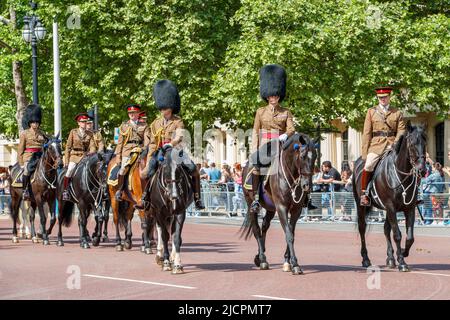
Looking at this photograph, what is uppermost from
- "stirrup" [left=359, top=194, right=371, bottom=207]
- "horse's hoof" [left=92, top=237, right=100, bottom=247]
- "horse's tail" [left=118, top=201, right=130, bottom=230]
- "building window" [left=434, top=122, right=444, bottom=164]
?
"building window" [left=434, top=122, right=444, bottom=164]

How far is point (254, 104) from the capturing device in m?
38.7

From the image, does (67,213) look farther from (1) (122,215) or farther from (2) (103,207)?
(1) (122,215)

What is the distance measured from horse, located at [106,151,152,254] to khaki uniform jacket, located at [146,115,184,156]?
0.83 meters

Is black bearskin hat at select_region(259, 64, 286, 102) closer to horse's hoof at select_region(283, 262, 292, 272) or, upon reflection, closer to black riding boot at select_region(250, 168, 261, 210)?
black riding boot at select_region(250, 168, 261, 210)

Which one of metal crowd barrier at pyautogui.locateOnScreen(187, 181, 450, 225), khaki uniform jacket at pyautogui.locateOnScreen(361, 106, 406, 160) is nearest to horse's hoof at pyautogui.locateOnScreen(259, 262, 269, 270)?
khaki uniform jacket at pyautogui.locateOnScreen(361, 106, 406, 160)

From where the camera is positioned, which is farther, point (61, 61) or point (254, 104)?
point (61, 61)

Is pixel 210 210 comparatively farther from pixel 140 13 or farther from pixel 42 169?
pixel 42 169

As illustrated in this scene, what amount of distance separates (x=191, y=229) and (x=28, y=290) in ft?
52.8

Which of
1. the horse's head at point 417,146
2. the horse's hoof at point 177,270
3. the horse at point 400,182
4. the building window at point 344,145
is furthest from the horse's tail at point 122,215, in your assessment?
the building window at point 344,145

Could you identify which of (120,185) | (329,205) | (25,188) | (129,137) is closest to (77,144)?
(25,188)

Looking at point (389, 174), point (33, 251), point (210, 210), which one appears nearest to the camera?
point (389, 174)

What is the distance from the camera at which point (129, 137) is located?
67.6 ft

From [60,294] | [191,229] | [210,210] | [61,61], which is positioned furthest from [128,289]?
[61,61]

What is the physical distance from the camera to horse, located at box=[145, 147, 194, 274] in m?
15.7
